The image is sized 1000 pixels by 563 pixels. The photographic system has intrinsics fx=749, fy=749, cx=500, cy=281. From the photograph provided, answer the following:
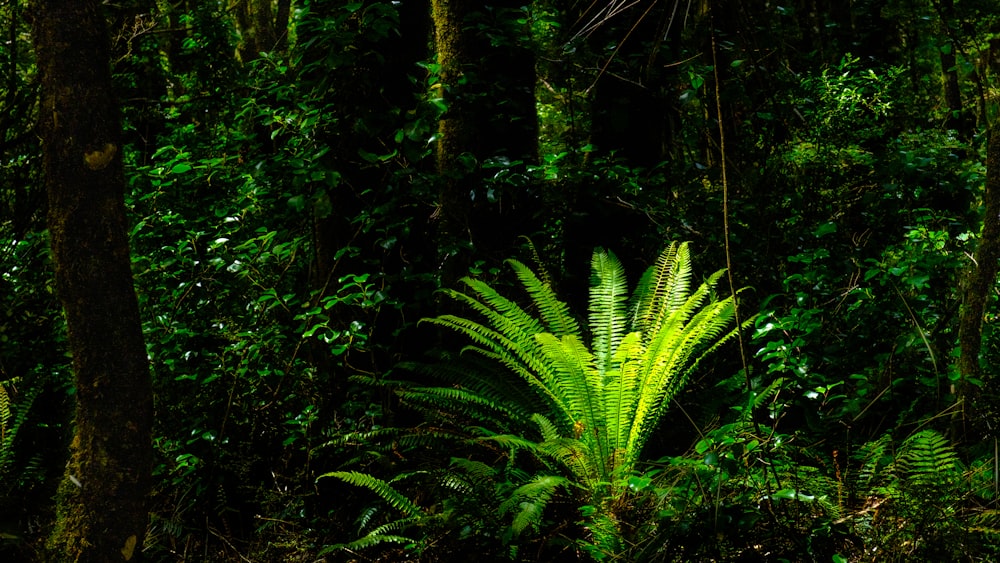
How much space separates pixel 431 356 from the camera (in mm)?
4320

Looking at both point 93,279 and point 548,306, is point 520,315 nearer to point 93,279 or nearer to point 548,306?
point 548,306

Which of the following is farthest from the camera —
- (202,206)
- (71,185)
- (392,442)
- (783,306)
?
(202,206)

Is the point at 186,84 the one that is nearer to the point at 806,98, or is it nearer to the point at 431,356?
the point at 431,356

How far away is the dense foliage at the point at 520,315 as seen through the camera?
3125 mm

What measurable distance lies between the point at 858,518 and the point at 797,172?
8.93 feet

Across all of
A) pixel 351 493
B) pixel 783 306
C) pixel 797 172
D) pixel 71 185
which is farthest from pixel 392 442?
pixel 797 172

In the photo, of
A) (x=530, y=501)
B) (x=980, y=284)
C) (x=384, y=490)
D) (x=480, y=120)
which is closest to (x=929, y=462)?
(x=980, y=284)

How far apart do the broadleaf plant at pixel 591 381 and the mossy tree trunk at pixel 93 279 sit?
1.40 meters

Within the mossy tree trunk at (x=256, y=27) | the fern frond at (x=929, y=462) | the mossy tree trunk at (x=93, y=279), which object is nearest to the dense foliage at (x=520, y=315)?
the fern frond at (x=929, y=462)

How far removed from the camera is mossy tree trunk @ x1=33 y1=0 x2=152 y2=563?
244 cm

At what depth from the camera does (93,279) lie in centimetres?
248

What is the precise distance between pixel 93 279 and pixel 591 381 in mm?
2162

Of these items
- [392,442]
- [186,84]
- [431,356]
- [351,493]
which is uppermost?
[186,84]

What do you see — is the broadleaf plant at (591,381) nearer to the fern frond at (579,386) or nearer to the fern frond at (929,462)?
the fern frond at (579,386)
